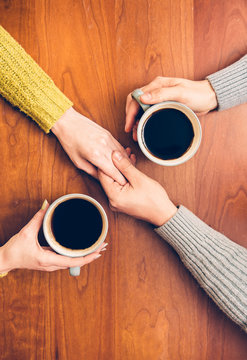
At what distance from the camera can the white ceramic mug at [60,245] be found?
61 cm

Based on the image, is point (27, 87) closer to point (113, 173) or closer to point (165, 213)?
point (113, 173)

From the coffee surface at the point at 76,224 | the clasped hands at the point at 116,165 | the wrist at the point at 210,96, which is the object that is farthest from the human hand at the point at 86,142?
the wrist at the point at 210,96

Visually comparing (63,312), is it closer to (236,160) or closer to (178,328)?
(178,328)

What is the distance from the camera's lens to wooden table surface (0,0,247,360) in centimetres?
73

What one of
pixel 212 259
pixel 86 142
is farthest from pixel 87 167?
pixel 212 259

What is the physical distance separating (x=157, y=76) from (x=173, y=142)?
0.21 m

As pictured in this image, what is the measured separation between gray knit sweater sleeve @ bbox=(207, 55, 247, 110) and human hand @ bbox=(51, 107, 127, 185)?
298mm

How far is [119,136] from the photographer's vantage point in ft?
2.44

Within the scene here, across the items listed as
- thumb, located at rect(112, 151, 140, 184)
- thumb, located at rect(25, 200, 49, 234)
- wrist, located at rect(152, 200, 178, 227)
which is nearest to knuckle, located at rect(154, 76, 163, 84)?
thumb, located at rect(112, 151, 140, 184)

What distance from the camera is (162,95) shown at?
Answer: 638 millimetres

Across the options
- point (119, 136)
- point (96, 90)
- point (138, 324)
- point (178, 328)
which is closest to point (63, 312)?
point (138, 324)

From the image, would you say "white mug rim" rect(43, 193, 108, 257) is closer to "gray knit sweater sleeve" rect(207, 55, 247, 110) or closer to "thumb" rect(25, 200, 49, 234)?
"thumb" rect(25, 200, 49, 234)

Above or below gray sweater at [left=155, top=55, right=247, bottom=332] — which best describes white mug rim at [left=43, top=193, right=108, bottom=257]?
above

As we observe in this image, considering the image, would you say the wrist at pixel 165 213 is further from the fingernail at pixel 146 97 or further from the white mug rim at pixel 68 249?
the fingernail at pixel 146 97
